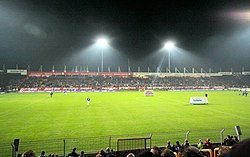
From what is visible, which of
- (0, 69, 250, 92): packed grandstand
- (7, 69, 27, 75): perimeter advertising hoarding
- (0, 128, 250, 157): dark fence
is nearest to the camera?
(0, 128, 250, 157): dark fence

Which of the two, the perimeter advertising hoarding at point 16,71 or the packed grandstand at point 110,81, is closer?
the packed grandstand at point 110,81

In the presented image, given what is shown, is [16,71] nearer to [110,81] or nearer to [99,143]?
[110,81]

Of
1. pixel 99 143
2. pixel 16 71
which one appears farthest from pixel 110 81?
pixel 99 143

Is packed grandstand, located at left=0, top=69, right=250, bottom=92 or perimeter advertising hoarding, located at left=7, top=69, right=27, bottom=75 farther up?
perimeter advertising hoarding, located at left=7, top=69, right=27, bottom=75

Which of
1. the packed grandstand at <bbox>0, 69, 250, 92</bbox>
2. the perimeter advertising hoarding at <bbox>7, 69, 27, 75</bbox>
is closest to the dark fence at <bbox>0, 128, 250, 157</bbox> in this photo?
the packed grandstand at <bbox>0, 69, 250, 92</bbox>

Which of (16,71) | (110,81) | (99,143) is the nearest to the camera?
(99,143)

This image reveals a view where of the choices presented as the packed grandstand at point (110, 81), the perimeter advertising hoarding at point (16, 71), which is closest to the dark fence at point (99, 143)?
the packed grandstand at point (110, 81)

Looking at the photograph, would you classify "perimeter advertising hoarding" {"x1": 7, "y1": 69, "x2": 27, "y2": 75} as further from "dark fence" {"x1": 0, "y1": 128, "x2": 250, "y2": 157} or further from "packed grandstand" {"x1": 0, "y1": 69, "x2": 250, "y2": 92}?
"dark fence" {"x1": 0, "y1": 128, "x2": 250, "y2": 157}

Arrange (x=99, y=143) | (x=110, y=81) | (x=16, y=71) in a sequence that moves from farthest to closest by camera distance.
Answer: (x=110, y=81)
(x=16, y=71)
(x=99, y=143)

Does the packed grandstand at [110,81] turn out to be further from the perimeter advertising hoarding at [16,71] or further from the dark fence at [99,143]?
the dark fence at [99,143]

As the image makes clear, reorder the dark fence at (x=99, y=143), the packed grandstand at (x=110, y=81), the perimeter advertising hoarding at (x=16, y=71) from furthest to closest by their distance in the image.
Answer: the perimeter advertising hoarding at (x=16, y=71)
the packed grandstand at (x=110, y=81)
the dark fence at (x=99, y=143)

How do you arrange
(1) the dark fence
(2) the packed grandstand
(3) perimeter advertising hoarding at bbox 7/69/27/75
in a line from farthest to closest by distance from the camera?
(3) perimeter advertising hoarding at bbox 7/69/27/75 < (2) the packed grandstand < (1) the dark fence

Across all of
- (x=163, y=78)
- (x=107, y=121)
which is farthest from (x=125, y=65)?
(x=107, y=121)

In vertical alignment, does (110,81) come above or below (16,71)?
below
